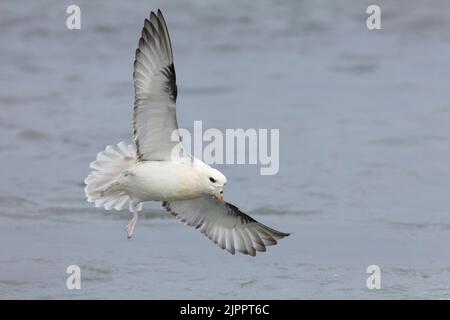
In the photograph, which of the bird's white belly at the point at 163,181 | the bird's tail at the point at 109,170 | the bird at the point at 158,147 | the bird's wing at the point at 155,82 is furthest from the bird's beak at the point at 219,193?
the bird's tail at the point at 109,170

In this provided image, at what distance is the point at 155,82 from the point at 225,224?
127 cm

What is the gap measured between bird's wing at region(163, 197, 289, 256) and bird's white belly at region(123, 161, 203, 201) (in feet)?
1.75

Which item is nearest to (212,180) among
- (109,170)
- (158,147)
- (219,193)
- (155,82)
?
(219,193)

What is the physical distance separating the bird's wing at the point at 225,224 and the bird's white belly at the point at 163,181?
1.75ft

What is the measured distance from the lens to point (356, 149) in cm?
1107

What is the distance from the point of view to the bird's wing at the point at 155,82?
24.5ft

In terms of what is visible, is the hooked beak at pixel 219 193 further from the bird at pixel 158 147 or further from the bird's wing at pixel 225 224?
the bird's wing at pixel 225 224

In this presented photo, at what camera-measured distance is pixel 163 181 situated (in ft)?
24.7

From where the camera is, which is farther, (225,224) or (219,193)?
(225,224)

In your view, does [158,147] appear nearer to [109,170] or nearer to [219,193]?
[219,193]

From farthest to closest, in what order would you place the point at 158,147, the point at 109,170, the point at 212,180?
the point at 109,170 < the point at 158,147 < the point at 212,180

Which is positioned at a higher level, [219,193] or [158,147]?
[158,147]

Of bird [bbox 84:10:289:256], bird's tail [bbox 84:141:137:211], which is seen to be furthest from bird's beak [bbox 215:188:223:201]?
bird's tail [bbox 84:141:137:211]

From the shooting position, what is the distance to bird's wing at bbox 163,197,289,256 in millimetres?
8086
